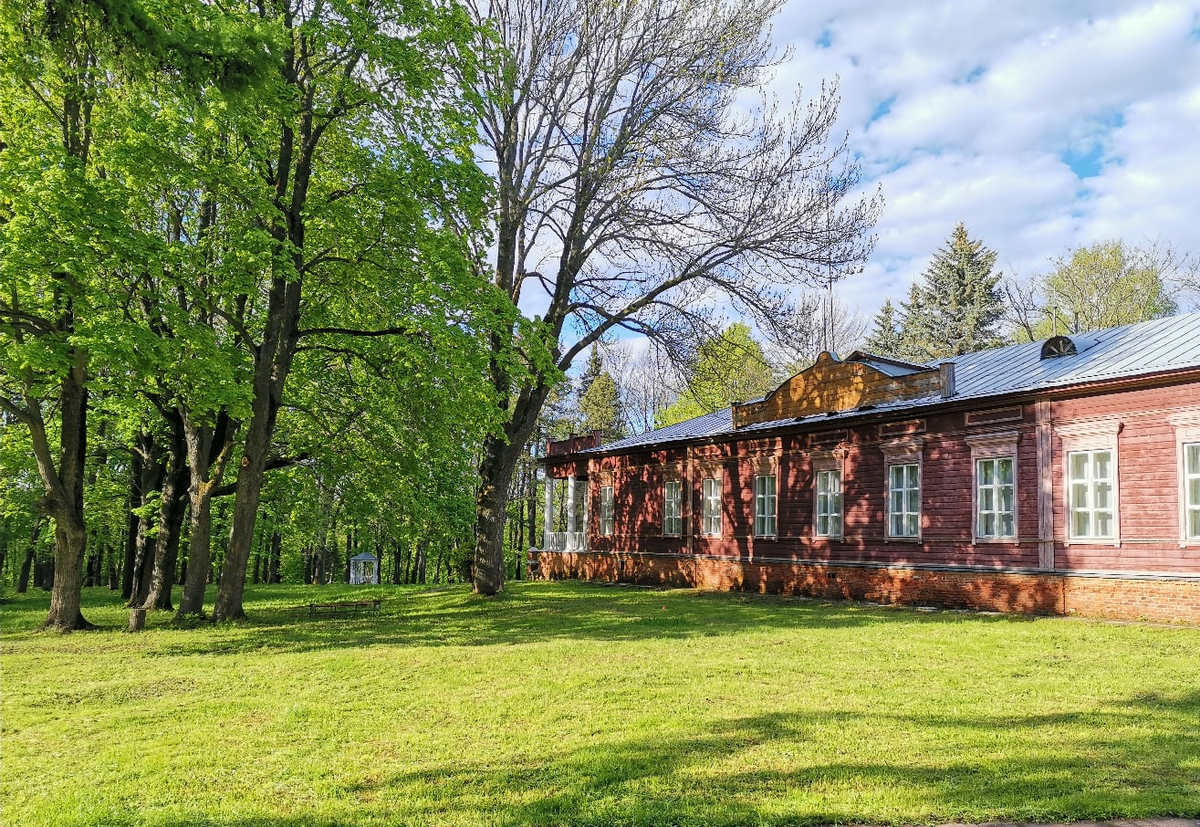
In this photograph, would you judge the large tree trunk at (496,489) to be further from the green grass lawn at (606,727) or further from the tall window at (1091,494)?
the tall window at (1091,494)

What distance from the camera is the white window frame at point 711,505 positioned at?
25781 millimetres

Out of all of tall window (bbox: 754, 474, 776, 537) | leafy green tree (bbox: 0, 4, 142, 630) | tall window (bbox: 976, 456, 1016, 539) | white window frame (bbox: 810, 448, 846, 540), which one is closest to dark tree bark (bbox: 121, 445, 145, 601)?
leafy green tree (bbox: 0, 4, 142, 630)

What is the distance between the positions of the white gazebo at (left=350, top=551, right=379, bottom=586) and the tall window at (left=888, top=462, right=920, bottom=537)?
32.1 m

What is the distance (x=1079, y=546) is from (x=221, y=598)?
53.1 feet

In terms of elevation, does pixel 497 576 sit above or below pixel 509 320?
below

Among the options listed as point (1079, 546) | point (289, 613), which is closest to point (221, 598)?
point (289, 613)

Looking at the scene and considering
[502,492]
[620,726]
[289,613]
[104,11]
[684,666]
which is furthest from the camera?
[502,492]

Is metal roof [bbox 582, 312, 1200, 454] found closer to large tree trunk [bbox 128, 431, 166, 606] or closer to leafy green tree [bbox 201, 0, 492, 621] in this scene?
leafy green tree [bbox 201, 0, 492, 621]

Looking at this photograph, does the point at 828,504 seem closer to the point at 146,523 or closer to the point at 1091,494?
the point at 1091,494

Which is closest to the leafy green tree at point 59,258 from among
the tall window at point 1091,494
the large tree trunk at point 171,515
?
the large tree trunk at point 171,515

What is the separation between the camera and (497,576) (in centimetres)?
2314

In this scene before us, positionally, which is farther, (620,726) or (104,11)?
(620,726)

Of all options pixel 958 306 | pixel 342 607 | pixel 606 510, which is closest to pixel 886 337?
pixel 958 306

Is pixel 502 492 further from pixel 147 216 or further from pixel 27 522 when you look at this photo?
pixel 27 522
